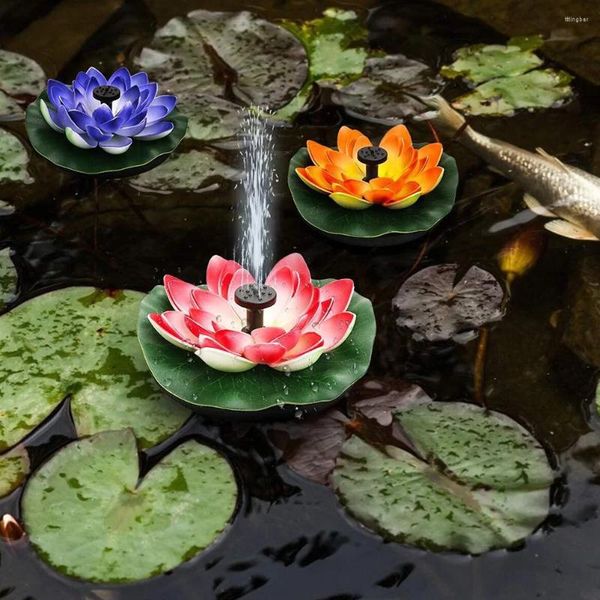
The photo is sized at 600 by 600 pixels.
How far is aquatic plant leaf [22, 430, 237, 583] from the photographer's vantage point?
196 centimetres

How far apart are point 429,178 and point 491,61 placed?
1179 mm

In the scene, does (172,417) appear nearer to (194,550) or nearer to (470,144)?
(194,550)

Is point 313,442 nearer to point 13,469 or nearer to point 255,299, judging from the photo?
point 255,299

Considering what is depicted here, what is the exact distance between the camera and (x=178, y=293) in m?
2.30

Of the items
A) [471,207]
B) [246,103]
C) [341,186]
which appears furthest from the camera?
[246,103]

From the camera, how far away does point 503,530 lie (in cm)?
204

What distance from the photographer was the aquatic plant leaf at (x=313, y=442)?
2.21m

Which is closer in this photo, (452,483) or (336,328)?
(452,483)

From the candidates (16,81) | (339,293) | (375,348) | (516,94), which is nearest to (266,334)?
(339,293)

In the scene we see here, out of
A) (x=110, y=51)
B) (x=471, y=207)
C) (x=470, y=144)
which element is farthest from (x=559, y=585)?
(x=110, y=51)

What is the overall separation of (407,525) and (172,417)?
653mm

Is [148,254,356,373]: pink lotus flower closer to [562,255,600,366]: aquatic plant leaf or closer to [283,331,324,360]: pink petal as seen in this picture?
[283,331,324,360]: pink petal

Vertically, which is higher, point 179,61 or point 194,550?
point 179,61

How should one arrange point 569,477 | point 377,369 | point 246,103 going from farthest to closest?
point 246,103 < point 377,369 < point 569,477
